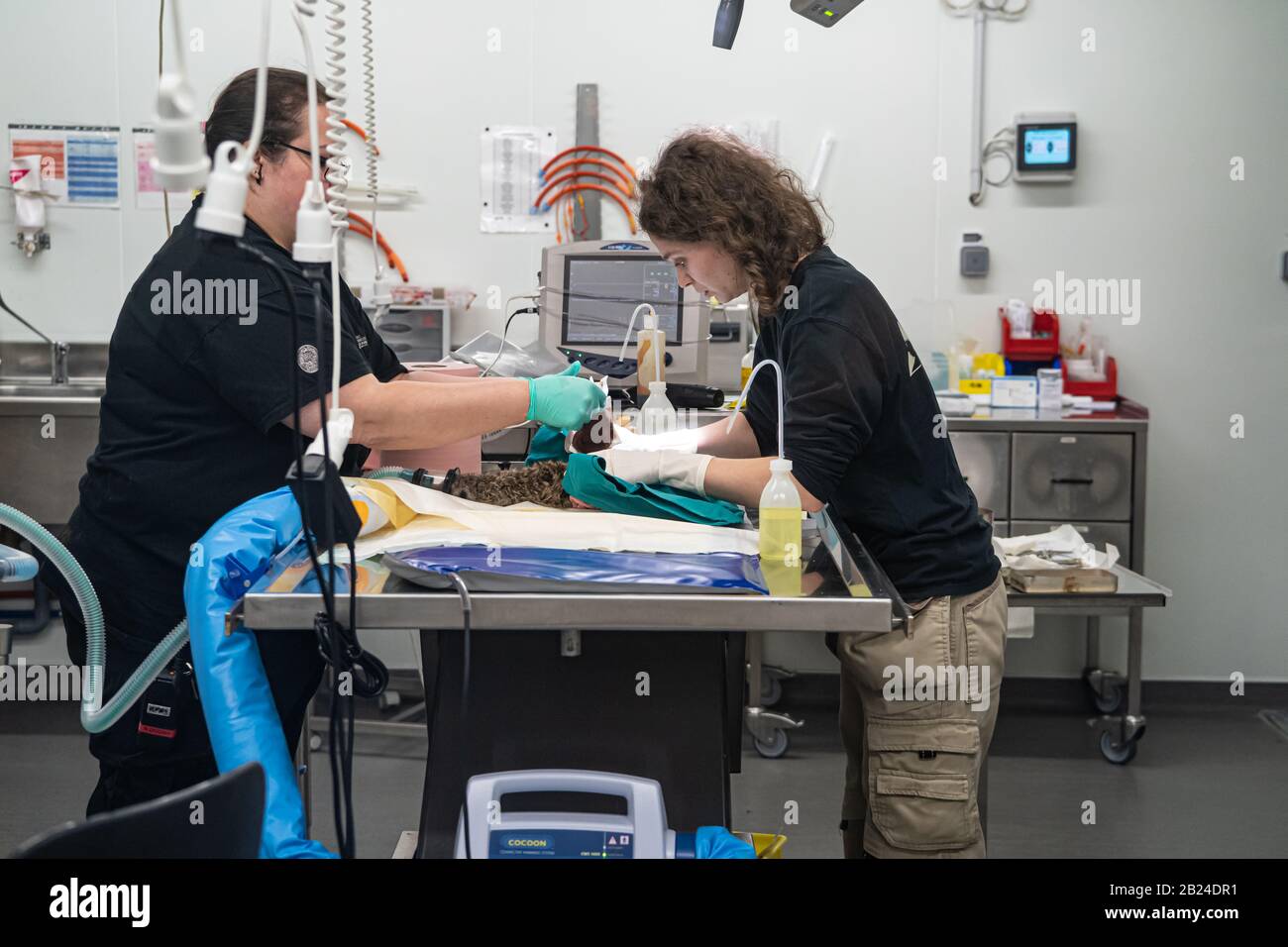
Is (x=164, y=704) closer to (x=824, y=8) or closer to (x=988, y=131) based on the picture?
(x=824, y=8)

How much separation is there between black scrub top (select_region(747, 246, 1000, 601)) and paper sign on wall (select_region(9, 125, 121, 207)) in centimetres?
312

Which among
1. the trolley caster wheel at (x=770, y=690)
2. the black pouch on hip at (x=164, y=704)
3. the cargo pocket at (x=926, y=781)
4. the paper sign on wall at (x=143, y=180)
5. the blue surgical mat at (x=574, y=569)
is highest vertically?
the paper sign on wall at (x=143, y=180)

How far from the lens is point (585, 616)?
4.63 feet

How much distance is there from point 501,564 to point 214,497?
0.59 metres

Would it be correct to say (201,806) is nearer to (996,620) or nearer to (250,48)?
(996,620)

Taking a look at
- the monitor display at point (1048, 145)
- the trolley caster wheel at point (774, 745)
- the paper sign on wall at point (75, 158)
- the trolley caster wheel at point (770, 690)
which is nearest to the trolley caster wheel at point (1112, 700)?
the trolley caster wheel at point (770, 690)

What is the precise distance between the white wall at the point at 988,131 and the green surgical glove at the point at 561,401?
228cm

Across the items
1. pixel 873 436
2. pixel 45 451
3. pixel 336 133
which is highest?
pixel 336 133

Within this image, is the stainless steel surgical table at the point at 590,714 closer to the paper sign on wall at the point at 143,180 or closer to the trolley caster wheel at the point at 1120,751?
the trolley caster wheel at the point at 1120,751

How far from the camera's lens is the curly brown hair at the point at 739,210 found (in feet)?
6.20

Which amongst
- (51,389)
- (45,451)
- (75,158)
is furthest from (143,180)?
(45,451)

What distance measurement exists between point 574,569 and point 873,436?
0.55m

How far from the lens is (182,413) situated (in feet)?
6.03
